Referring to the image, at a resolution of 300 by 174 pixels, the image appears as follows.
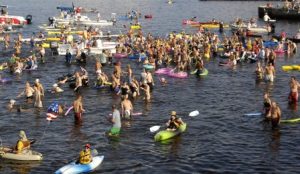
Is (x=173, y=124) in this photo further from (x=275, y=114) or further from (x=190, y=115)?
(x=275, y=114)

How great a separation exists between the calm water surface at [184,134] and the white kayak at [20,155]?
37 centimetres

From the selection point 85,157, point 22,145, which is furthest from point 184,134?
point 22,145

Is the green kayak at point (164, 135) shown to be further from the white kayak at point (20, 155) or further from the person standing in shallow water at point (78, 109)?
the white kayak at point (20, 155)

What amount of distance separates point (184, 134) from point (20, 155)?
10401 millimetres

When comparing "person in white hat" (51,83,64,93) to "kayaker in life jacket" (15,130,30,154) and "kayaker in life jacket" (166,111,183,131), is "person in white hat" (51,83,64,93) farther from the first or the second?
"kayaker in life jacket" (15,130,30,154)

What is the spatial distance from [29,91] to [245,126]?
17.9 metres

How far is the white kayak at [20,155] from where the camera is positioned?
26781 millimetres

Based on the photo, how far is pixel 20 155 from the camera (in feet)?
87.8

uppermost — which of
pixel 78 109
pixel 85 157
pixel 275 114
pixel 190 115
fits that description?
pixel 78 109

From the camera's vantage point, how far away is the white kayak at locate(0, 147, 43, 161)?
26.8 metres

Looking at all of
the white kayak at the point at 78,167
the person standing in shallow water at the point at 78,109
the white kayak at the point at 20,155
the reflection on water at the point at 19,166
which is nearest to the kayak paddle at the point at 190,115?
the person standing in shallow water at the point at 78,109

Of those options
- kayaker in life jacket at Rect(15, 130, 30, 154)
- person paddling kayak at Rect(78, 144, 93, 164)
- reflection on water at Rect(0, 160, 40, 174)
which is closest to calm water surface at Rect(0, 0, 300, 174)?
reflection on water at Rect(0, 160, 40, 174)

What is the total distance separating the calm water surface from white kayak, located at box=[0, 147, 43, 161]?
37 cm

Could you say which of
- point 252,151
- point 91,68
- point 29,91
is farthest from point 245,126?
point 91,68
